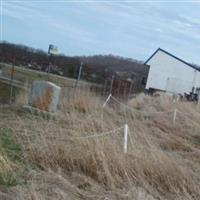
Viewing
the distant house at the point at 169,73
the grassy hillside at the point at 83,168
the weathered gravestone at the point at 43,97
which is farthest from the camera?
the distant house at the point at 169,73

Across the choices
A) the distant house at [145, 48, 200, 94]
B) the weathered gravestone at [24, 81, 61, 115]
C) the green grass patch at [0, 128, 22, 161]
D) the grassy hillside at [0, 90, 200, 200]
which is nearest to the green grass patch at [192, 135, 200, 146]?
the grassy hillside at [0, 90, 200, 200]

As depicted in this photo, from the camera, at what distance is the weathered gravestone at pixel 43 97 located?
12.1m

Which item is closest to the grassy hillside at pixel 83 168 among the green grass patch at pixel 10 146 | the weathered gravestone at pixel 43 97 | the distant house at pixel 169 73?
the green grass patch at pixel 10 146

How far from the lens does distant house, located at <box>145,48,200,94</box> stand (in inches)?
2195

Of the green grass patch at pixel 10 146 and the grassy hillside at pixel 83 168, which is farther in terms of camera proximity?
the green grass patch at pixel 10 146

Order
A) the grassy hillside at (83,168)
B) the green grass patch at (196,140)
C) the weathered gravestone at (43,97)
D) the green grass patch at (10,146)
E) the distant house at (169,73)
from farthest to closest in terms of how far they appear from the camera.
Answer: the distant house at (169,73) < the green grass patch at (196,140) < the weathered gravestone at (43,97) < the green grass patch at (10,146) < the grassy hillside at (83,168)

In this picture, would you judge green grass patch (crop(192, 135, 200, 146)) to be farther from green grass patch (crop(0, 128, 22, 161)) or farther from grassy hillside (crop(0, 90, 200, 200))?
green grass patch (crop(0, 128, 22, 161))

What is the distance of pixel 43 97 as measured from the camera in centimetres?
1230

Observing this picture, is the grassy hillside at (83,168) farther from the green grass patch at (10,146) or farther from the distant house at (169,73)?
the distant house at (169,73)

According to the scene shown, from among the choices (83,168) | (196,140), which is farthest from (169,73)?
(83,168)

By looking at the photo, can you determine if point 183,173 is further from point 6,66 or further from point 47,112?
point 6,66

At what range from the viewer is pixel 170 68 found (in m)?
59.6

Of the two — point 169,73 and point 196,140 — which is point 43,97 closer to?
point 196,140

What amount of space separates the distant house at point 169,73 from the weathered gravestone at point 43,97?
4301cm
